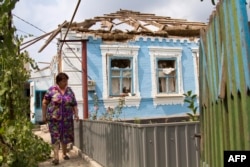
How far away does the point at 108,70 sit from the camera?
12320mm

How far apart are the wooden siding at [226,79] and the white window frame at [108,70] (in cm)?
979

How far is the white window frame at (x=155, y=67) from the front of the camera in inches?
512

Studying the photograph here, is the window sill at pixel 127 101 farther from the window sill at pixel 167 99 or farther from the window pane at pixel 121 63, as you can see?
the window pane at pixel 121 63

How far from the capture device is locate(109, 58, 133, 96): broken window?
12547 millimetres

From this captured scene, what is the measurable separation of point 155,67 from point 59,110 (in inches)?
289

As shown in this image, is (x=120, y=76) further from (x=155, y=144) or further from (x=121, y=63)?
(x=155, y=144)

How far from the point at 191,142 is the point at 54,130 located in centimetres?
296

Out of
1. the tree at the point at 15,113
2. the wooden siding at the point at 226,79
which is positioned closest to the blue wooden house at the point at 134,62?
the tree at the point at 15,113

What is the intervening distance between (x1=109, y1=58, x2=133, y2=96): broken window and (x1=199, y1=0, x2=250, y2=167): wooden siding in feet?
32.9

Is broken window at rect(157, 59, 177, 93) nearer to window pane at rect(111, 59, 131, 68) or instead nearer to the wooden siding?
window pane at rect(111, 59, 131, 68)

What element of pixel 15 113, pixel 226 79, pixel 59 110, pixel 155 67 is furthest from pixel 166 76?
pixel 226 79

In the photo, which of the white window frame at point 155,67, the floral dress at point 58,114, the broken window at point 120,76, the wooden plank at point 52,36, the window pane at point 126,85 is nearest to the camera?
the floral dress at point 58,114

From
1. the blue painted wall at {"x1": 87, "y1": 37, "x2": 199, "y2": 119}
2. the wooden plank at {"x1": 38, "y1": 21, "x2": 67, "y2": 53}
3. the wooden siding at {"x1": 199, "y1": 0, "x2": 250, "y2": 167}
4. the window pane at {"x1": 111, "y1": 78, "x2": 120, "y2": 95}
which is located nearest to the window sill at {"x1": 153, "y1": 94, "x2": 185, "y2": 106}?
the blue painted wall at {"x1": 87, "y1": 37, "x2": 199, "y2": 119}

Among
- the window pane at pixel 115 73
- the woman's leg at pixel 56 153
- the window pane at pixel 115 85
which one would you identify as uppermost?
the window pane at pixel 115 73
